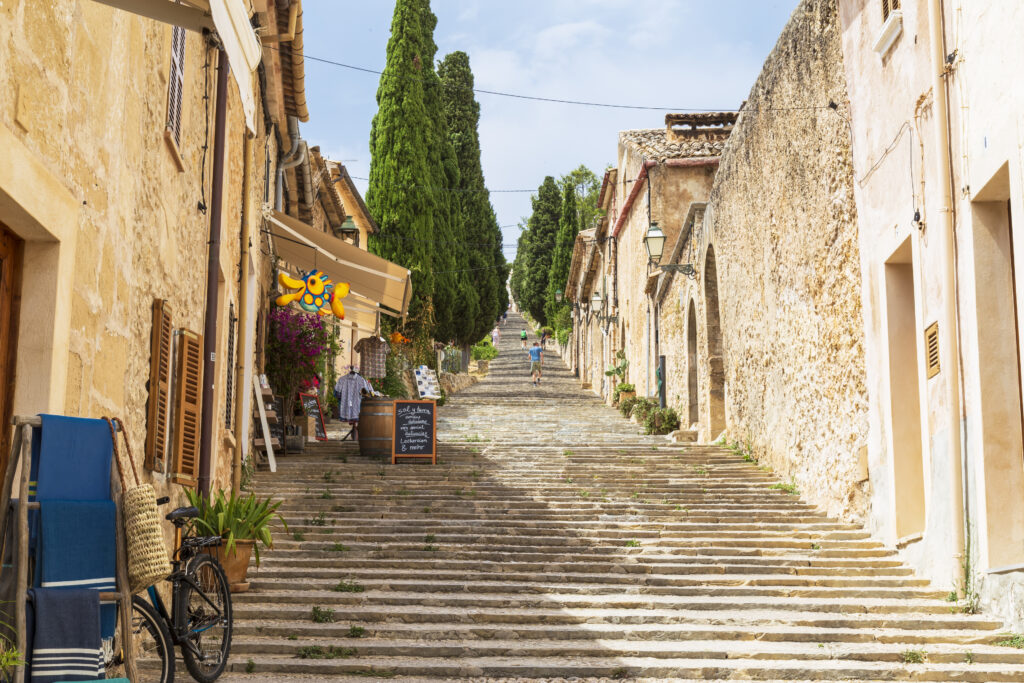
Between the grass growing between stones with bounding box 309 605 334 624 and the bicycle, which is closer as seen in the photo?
the bicycle

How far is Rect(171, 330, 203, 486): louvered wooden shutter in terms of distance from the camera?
7688mm

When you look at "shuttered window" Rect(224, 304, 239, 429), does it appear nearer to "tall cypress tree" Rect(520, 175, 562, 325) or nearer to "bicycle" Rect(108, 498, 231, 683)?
"bicycle" Rect(108, 498, 231, 683)

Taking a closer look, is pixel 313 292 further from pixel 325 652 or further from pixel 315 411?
pixel 325 652

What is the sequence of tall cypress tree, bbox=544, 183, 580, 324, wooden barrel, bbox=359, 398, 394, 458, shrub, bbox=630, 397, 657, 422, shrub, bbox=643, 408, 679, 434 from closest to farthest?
wooden barrel, bbox=359, 398, 394, 458 → shrub, bbox=643, 408, 679, 434 → shrub, bbox=630, 397, 657, 422 → tall cypress tree, bbox=544, 183, 580, 324

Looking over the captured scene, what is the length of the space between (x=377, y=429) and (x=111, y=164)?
904 cm

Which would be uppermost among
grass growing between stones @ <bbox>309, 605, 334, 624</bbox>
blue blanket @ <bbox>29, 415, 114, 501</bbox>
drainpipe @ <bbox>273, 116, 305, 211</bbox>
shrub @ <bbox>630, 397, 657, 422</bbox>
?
drainpipe @ <bbox>273, 116, 305, 211</bbox>

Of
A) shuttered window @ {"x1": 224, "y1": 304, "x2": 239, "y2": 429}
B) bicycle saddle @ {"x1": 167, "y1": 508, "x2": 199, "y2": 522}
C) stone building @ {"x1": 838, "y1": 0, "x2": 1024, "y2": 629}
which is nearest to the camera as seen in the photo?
bicycle saddle @ {"x1": 167, "y1": 508, "x2": 199, "y2": 522}

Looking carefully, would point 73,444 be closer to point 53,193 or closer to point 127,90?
point 53,193

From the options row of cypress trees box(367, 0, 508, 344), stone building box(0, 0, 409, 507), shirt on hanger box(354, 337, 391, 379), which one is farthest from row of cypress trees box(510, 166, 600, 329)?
stone building box(0, 0, 409, 507)

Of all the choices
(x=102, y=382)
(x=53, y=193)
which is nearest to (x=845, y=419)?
(x=102, y=382)

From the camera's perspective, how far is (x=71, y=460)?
427 cm

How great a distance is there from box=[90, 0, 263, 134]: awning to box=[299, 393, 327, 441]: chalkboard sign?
1242 cm

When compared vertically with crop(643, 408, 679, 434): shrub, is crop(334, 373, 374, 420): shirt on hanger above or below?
above

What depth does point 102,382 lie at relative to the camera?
17.9 feet
